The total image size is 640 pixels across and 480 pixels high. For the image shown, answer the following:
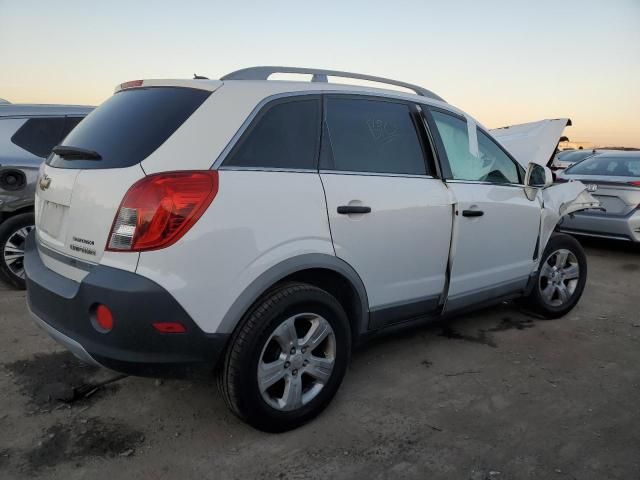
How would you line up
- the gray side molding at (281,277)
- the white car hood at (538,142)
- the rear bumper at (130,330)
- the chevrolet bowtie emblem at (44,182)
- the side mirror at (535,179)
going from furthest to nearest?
1. the white car hood at (538,142)
2. the side mirror at (535,179)
3. the chevrolet bowtie emblem at (44,182)
4. the gray side molding at (281,277)
5. the rear bumper at (130,330)

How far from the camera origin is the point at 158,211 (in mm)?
2223

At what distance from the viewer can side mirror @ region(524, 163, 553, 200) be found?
403 centimetres

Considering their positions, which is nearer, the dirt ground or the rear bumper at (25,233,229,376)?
the rear bumper at (25,233,229,376)

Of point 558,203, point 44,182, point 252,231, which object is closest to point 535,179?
point 558,203

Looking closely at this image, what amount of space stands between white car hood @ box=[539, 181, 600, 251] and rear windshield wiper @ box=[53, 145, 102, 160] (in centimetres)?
329

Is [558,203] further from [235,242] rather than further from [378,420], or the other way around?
[235,242]

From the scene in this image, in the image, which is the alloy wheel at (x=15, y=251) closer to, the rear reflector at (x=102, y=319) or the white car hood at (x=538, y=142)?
the rear reflector at (x=102, y=319)

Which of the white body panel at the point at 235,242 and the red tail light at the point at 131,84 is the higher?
the red tail light at the point at 131,84

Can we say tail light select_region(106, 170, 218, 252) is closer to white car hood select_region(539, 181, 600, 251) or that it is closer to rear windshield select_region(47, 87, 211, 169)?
rear windshield select_region(47, 87, 211, 169)

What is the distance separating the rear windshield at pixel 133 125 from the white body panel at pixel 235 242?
1.26 feet

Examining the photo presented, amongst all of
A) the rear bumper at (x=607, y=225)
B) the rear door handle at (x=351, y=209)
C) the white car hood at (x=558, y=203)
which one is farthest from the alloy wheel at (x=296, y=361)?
the rear bumper at (x=607, y=225)

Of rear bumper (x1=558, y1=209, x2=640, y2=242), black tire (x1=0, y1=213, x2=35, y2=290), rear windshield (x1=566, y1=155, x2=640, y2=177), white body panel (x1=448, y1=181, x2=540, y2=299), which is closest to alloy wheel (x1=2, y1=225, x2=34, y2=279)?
black tire (x1=0, y1=213, x2=35, y2=290)

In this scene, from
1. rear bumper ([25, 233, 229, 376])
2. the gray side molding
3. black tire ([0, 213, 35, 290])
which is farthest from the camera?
black tire ([0, 213, 35, 290])

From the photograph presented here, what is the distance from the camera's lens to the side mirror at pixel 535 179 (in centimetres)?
403
